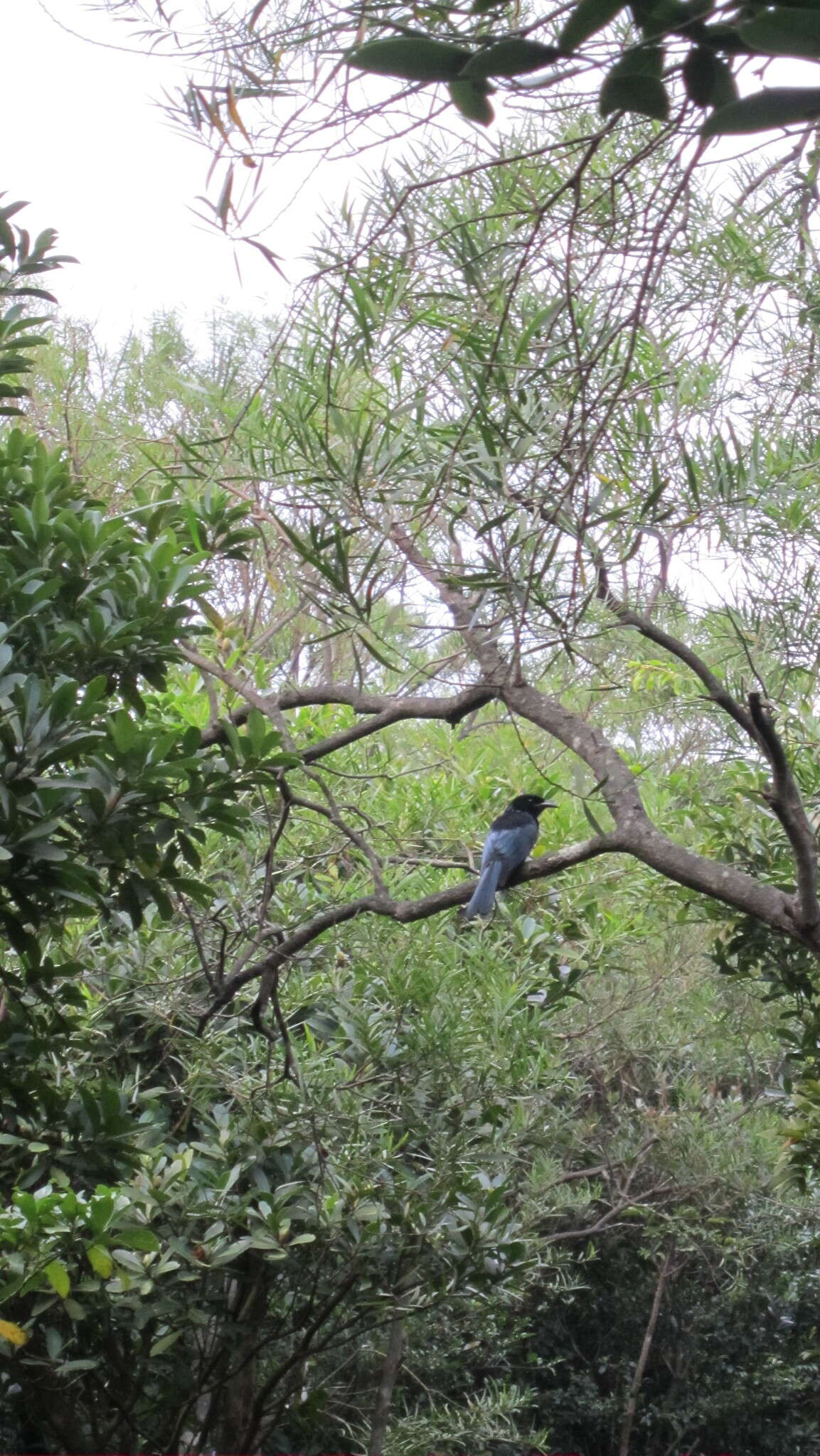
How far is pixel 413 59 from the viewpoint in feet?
1.38

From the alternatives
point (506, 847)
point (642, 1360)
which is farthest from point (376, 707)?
point (642, 1360)

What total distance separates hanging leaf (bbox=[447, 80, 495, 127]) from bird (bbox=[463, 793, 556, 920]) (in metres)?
1.98

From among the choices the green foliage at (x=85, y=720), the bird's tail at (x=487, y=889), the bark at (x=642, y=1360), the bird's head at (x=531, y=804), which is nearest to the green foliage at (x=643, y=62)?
the green foliage at (x=85, y=720)

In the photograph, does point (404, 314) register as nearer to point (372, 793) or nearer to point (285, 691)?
point (285, 691)

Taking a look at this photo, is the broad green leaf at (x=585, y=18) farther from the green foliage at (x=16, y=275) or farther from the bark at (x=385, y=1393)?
the bark at (x=385, y=1393)

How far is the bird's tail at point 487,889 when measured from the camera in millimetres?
2754

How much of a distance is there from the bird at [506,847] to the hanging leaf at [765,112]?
2019 millimetres

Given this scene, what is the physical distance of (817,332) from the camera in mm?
2219

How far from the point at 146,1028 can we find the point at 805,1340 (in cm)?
367

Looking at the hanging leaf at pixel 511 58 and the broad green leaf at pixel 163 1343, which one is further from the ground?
the hanging leaf at pixel 511 58

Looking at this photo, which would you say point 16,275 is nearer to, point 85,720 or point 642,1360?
point 85,720

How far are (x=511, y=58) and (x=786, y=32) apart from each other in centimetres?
11

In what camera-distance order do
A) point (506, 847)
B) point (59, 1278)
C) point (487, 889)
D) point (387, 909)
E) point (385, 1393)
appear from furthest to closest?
point (385, 1393) < point (506, 847) < point (487, 889) < point (387, 909) < point (59, 1278)

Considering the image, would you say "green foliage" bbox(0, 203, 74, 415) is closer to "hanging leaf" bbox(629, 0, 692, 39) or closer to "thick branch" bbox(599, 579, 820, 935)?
"thick branch" bbox(599, 579, 820, 935)
